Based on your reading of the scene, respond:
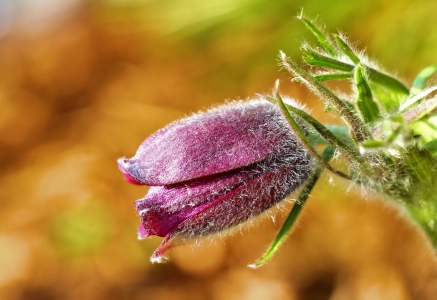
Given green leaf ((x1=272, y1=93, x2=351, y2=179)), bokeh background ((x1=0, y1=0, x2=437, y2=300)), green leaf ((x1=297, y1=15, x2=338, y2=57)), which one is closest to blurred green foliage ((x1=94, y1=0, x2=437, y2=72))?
bokeh background ((x1=0, y1=0, x2=437, y2=300))

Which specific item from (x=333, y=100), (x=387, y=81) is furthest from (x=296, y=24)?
(x=333, y=100)

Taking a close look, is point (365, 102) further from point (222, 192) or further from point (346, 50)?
point (222, 192)

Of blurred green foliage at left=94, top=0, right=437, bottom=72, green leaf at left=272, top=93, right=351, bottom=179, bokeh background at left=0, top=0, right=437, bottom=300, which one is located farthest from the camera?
bokeh background at left=0, top=0, right=437, bottom=300

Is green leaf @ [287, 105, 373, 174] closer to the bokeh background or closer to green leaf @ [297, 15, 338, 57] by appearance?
green leaf @ [297, 15, 338, 57]

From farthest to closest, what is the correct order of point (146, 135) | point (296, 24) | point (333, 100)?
point (146, 135), point (296, 24), point (333, 100)

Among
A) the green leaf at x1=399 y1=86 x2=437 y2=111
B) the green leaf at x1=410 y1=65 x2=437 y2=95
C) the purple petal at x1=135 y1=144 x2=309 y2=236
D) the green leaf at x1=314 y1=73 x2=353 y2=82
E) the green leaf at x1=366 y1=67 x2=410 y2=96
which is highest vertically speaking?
the green leaf at x1=314 y1=73 x2=353 y2=82

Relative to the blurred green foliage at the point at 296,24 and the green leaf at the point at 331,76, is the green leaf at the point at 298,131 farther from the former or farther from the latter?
the blurred green foliage at the point at 296,24

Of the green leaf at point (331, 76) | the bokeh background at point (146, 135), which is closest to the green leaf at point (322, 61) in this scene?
the green leaf at point (331, 76)
